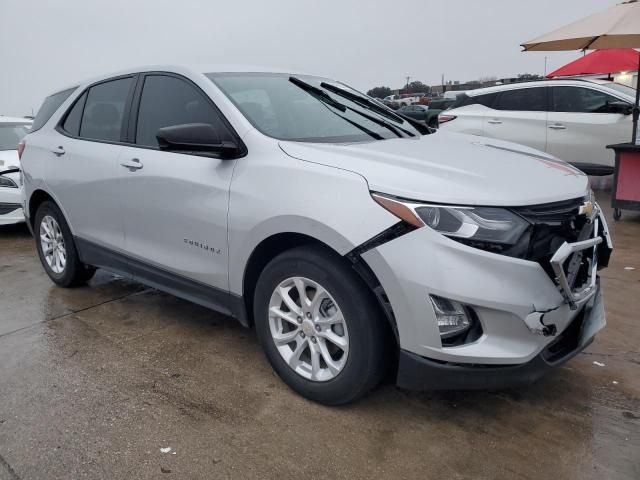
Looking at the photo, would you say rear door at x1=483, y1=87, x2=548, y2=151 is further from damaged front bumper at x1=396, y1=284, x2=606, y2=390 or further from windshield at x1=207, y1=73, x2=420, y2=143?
damaged front bumper at x1=396, y1=284, x2=606, y2=390

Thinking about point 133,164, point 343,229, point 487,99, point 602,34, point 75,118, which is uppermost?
point 602,34

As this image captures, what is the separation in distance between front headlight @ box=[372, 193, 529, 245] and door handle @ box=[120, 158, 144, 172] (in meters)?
1.85

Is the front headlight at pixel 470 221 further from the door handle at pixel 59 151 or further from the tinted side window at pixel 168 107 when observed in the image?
the door handle at pixel 59 151

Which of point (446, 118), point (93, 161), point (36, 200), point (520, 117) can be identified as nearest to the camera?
point (93, 161)

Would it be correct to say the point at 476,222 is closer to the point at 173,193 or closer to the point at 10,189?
the point at 173,193

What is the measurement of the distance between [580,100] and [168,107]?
6.95 metres

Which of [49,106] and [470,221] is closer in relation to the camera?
[470,221]

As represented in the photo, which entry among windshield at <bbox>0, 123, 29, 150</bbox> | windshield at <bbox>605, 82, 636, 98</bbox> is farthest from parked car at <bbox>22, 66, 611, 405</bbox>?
windshield at <bbox>605, 82, 636, 98</bbox>

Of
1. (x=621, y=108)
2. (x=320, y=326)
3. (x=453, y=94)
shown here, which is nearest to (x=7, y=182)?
(x=320, y=326)

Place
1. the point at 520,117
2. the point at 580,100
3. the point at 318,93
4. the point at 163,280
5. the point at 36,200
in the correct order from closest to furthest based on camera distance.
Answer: the point at 163,280
the point at 318,93
the point at 36,200
the point at 580,100
the point at 520,117

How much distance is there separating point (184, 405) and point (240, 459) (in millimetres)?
554

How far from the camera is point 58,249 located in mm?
4582

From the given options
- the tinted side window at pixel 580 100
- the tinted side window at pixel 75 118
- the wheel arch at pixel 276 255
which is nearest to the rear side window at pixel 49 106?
the tinted side window at pixel 75 118

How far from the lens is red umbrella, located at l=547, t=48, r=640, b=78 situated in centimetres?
1328
